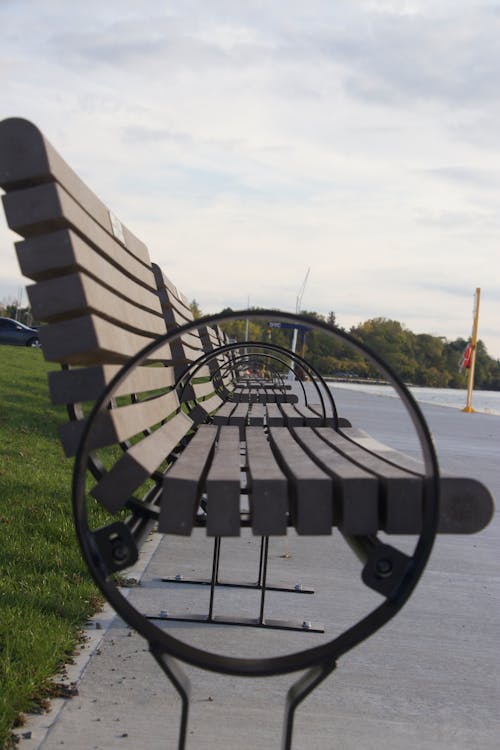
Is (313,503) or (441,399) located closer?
(313,503)

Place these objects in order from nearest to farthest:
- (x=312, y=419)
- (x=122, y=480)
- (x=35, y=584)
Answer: (x=122, y=480) → (x=35, y=584) → (x=312, y=419)

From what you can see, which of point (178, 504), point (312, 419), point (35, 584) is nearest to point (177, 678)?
point (178, 504)

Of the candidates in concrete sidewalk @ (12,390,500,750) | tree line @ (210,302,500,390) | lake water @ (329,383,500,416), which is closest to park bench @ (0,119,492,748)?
concrete sidewalk @ (12,390,500,750)

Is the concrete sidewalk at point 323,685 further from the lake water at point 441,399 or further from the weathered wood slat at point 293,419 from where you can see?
the lake water at point 441,399

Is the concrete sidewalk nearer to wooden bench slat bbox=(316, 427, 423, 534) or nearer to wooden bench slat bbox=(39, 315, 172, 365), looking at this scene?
wooden bench slat bbox=(316, 427, 423, 534)

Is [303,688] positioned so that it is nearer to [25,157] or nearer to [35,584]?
[25,157]

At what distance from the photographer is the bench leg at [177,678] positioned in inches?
74.6

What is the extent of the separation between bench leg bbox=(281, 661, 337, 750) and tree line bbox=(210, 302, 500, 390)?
90502mm

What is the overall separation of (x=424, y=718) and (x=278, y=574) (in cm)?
148

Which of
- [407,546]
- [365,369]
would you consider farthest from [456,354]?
[407,546]

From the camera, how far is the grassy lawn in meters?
2.44

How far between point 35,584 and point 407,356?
353 feet

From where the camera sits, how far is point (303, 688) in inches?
76.0

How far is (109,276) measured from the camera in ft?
8.35
